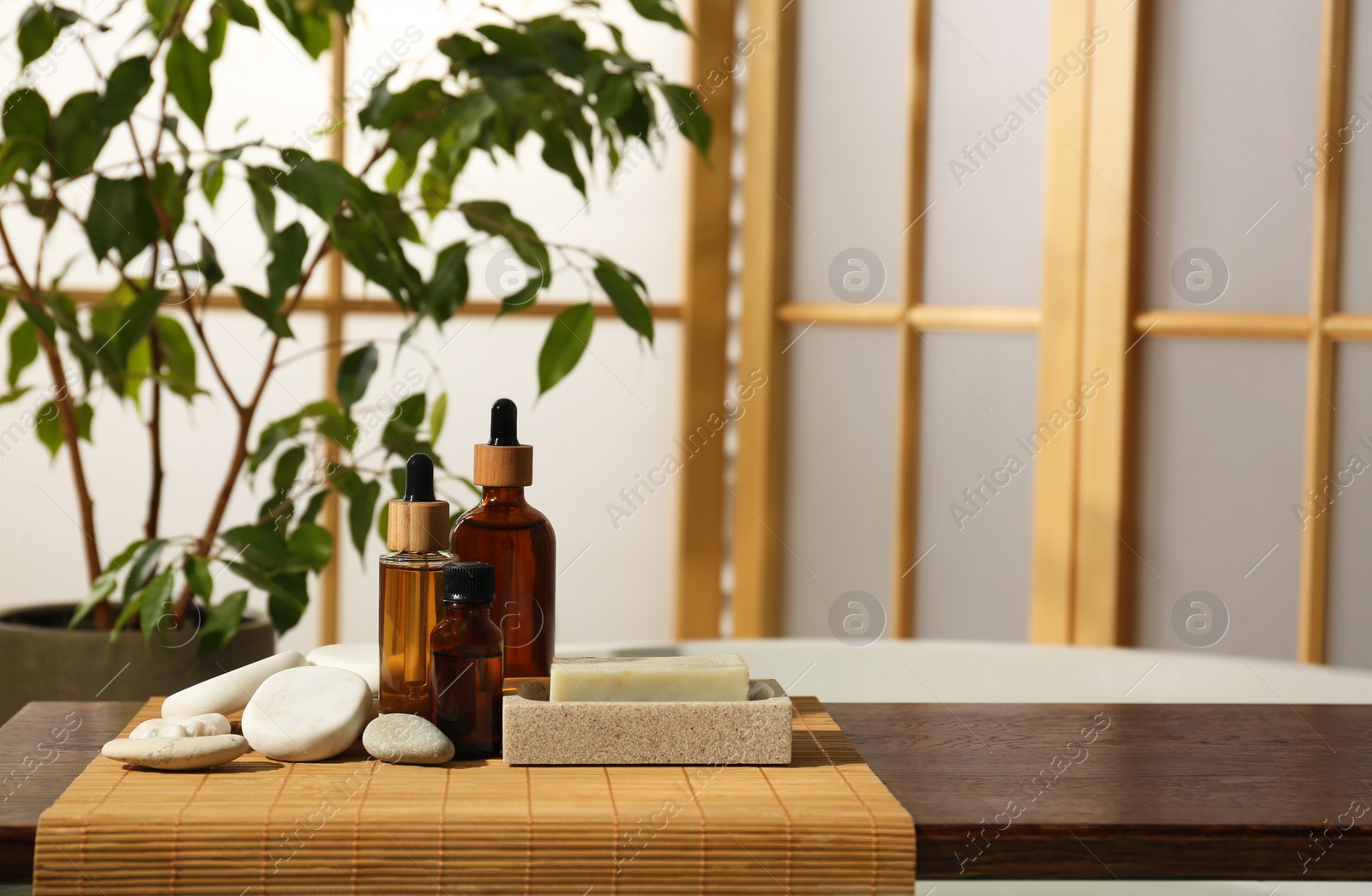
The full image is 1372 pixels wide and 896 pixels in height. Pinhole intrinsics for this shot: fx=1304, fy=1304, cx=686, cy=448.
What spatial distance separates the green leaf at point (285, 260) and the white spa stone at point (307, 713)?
50cm

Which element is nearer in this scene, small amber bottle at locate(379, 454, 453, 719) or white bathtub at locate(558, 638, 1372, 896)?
small amber bottle at locate(379, 454, 453, 719)

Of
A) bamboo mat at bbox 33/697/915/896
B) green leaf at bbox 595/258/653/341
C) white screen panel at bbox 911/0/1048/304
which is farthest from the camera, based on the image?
white screen panel at bbox 911/0/1048/304

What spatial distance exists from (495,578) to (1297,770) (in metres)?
0.50

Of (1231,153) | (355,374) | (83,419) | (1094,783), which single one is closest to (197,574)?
(355,374)

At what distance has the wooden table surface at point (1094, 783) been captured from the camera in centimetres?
65

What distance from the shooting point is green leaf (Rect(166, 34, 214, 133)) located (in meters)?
1.26

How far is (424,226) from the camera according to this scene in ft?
6.98

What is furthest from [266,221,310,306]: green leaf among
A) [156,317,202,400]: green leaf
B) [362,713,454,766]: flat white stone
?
[362,713,454,766]: flat white stone


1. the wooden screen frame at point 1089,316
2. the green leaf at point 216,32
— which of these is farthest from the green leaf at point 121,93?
the wooden screen frame at point 1089,316

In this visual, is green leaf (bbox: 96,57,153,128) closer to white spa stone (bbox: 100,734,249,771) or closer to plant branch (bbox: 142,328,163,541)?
plant branch (bbox: 142,328,163,541)

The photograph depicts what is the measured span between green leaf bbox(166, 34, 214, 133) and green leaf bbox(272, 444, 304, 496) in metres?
0.38

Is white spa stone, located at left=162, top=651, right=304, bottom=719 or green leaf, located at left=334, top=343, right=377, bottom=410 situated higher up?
green leaf, located at left=334, top=343, right=377, bottom=410

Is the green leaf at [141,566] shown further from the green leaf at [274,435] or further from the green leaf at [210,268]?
the green leaf at [210,268]

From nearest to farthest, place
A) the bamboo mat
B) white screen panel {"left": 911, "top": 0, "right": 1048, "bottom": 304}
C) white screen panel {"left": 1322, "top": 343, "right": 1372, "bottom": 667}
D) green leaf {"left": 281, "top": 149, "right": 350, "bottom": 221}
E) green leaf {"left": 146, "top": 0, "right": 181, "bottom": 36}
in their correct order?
the bamboo mat
green leaf {"left": 281, "top": 149, "right": 350, "bottom": 221}
green leaf {"left": 146, "top": 0, "right": 181, "bottom": 36}
white screen panel {"left": 1322, "top": 343, "right": 1372, "bottom": 667}
white screen panel {"left": 911, "top": 0, "right": 1048, "bottom": 304}
